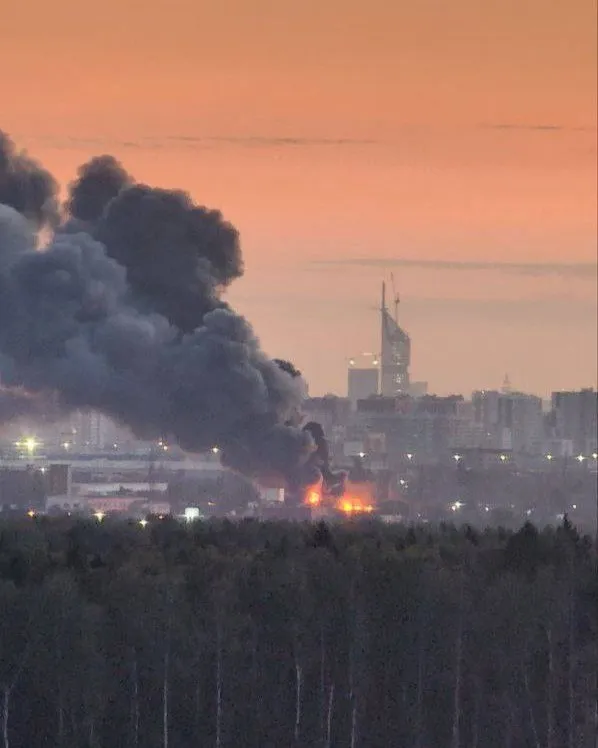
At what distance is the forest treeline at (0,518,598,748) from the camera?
60312mm

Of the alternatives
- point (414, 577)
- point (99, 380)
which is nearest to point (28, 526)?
point (99, 380)

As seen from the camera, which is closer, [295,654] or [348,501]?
[295,654]

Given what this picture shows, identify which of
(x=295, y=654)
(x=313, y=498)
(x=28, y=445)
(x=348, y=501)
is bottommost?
(x=295, y=654)

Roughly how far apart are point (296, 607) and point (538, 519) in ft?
291

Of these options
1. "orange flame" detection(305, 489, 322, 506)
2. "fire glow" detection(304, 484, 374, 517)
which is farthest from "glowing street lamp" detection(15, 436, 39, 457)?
"orange flame" detection(305, 489, 322, 506)

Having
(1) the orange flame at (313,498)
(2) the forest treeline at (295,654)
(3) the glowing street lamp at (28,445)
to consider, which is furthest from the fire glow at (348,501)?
(2) the forest treeline at (295,654)

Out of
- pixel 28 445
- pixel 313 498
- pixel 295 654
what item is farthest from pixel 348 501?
pixel 295 654

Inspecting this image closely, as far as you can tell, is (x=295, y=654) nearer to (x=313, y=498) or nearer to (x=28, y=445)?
(x=313, y=498)

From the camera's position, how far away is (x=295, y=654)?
6444 cm

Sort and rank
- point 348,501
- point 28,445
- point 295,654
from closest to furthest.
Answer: point 295,654
point 348,501
point 28,445

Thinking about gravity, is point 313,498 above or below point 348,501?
below

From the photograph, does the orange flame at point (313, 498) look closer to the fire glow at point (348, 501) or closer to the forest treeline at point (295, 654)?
the fire glow at point (348, 501)

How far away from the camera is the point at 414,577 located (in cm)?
6725

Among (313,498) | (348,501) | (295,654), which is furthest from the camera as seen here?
(348,501)
